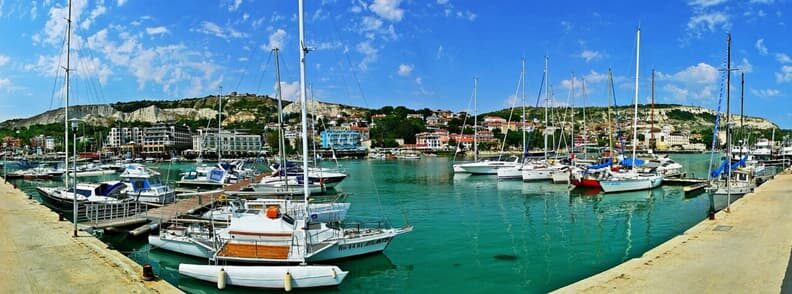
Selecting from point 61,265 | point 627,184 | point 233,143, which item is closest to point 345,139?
point 233,143

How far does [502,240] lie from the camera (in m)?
21.4

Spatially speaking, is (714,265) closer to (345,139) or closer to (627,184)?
(627,184)

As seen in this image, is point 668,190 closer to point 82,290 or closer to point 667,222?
point 667,222

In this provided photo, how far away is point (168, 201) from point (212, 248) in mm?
16256

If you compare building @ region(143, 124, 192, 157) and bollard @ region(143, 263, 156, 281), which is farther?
building @ region(143, 124, 192, 157)

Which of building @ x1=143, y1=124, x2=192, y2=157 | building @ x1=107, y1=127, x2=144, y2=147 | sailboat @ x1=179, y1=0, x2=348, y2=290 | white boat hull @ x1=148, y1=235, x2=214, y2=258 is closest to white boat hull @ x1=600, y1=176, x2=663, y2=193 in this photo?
sailboat @ x1=179, y1=0, x2=348, y2=290

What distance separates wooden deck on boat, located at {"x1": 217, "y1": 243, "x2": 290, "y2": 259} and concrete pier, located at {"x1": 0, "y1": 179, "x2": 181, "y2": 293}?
258 centimetres

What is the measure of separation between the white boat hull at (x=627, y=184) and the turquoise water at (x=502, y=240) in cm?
106

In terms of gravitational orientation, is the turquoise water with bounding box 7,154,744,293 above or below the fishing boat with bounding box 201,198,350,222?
below

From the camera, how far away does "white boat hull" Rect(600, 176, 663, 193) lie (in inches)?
1533

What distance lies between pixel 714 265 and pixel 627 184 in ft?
93.1

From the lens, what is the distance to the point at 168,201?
3084 centimetres

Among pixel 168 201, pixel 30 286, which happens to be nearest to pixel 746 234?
pixel 30 286

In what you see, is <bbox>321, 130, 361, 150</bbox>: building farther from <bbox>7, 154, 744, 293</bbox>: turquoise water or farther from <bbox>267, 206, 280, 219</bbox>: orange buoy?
→ <bbox>267, 206, 280, 219</bbox>: orange buoy
